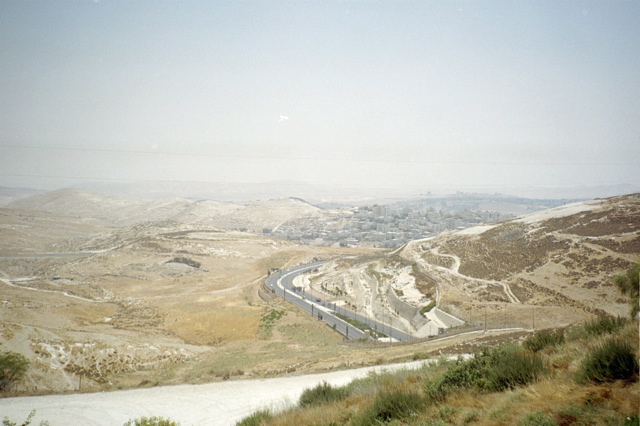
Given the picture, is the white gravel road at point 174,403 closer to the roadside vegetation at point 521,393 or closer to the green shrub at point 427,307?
the roadside vegetation at point 521,393

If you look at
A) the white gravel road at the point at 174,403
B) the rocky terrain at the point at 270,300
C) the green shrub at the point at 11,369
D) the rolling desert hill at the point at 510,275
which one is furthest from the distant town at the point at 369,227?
the white gravel road at the point at 174,403

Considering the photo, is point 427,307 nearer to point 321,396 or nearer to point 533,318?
point 533,318

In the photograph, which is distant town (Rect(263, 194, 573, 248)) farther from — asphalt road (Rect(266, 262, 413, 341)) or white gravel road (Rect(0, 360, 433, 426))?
white gravel road (Rect(0, 360, 433, 426))

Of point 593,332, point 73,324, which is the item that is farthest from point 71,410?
point 73,324

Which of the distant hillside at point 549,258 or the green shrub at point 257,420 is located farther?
the distant hillside at point 549,258

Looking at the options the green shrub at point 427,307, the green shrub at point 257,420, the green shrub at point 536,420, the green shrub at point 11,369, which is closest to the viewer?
the green shrub at point 536,420

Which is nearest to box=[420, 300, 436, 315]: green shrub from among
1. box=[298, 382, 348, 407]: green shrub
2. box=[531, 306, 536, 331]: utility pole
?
box=[531, 306, 536, 331]: utility pole
